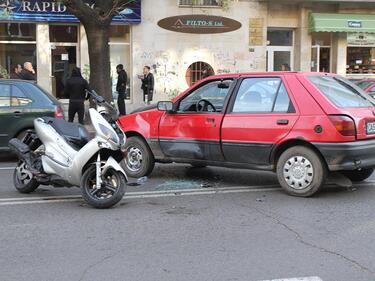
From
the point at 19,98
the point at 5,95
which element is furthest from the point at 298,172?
the point at 5,95

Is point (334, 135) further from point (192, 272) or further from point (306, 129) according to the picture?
point (192, 272)

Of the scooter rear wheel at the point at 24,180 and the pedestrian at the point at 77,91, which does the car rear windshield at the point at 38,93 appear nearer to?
the scooter rear wheel at the point at 24,180

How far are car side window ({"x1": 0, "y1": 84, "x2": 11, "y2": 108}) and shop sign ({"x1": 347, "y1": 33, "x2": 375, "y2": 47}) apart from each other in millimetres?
15437

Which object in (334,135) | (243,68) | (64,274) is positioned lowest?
(64,274)

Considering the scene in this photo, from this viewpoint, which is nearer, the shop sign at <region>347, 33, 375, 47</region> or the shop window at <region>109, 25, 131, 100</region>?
the shop window at <region>109, 25, 131, 100</region>

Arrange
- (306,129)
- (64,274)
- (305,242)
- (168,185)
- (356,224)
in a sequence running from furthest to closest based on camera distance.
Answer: (168,185) → (306,129) → (356,224) → (305,242) → (64,274)

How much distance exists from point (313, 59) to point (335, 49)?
95cm

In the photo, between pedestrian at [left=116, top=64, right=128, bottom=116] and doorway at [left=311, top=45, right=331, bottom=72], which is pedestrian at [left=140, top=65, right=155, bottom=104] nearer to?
pedestrian at [left=116, top=64, right=128, bottom=116]

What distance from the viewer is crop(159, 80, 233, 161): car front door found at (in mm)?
7945

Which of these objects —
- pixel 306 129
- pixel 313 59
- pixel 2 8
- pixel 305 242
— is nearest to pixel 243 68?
pixel 313 59

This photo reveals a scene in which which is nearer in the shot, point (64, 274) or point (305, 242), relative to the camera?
point (64, 274)

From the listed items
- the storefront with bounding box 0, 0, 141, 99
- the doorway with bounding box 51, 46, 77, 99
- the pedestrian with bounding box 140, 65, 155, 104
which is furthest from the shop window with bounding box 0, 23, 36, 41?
the pedestrian with bounding box 140, 65, 155, 104

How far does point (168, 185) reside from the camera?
8242 mm

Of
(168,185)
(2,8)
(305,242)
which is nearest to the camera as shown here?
(305,242)
